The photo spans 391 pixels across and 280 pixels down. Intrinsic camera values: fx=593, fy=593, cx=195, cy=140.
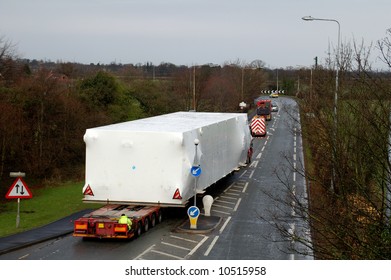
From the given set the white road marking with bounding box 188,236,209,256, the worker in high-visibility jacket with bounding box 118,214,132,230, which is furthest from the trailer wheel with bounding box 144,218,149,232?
the white road marking with bounding box 188,236,209,256

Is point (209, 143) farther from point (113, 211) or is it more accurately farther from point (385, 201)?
point (385, 201)

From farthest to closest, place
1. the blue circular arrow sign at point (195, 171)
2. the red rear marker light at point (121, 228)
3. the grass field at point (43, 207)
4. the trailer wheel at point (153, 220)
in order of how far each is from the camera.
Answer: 1. the grass field at point (43, 207)
2. the blue circular arrow sign at point (195, 171)
3. the trailer wheel at point (153, 220)
4. the red rear marker light at point (121, 228)

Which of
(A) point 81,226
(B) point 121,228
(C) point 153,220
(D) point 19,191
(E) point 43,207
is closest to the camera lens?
(B) point 121,228

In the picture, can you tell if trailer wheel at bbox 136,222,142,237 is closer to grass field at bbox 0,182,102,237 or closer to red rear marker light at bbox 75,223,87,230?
red rear marker light at bbox 75,223,87,230

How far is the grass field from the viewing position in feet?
71.2

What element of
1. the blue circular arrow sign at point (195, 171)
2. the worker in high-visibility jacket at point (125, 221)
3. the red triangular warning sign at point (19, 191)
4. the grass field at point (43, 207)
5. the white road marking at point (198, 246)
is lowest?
the grass field at point (43, 207)

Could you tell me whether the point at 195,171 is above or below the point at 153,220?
above

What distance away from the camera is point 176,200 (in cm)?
2128

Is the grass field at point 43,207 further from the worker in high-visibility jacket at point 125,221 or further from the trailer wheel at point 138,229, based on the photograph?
the trailer wheel at point 138,229

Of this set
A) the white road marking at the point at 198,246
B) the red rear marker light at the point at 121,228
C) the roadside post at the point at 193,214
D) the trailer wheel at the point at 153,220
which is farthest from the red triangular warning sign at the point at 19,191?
the white road marking at the point at 198,246

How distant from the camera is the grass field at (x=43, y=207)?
71.2ft

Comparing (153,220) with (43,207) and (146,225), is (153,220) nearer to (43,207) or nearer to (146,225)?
(146,225)

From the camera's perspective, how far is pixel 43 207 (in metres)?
25.5

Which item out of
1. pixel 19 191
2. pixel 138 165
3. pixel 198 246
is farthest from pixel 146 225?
pixel 19 191
